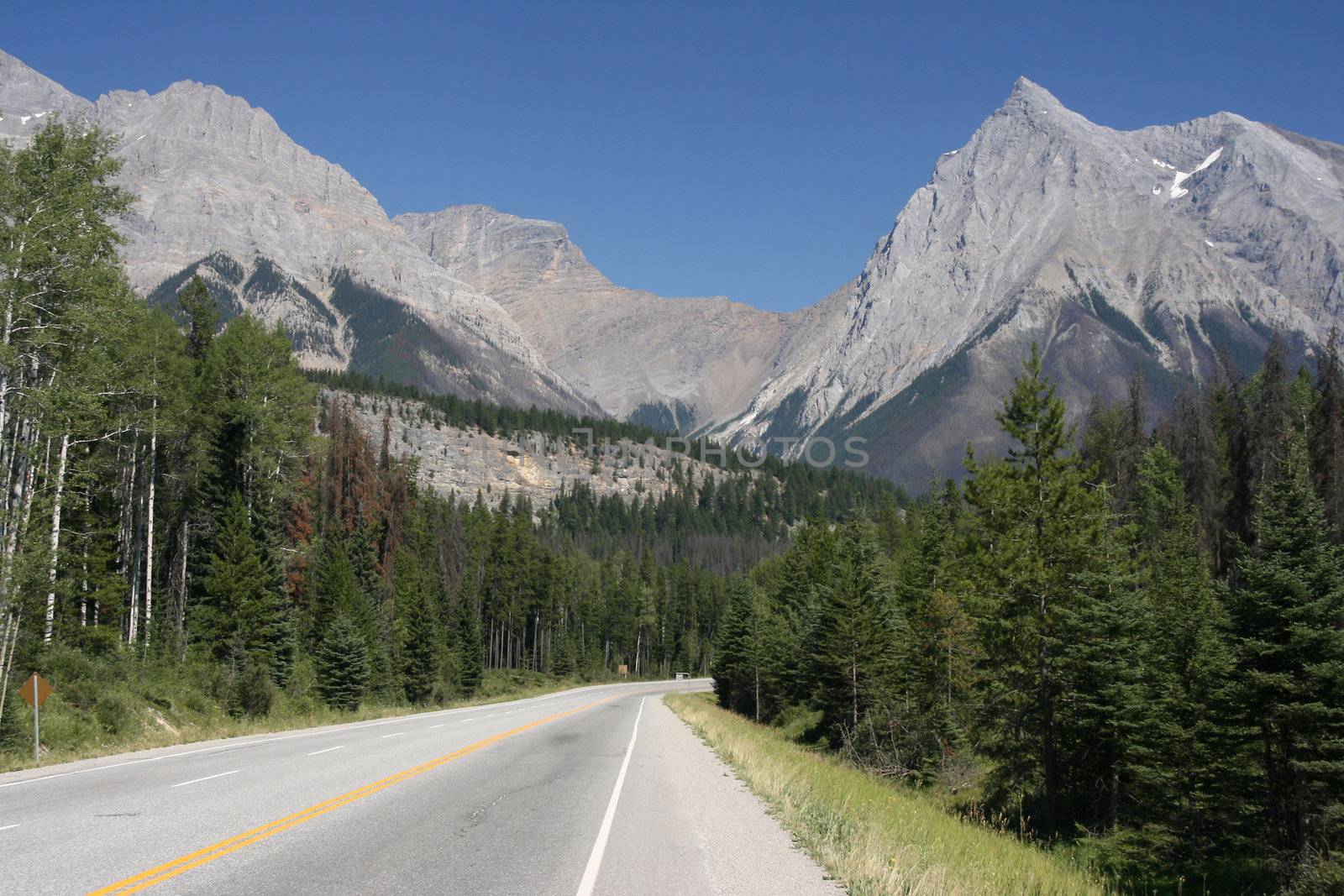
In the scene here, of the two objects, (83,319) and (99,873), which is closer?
(99,873)

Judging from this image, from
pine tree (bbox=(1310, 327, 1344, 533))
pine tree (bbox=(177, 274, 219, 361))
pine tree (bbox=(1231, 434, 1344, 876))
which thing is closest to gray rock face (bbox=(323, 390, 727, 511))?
pine tree (bbox=(177, 274, 219, 361))

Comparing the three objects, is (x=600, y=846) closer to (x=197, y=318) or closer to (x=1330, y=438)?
(x=197, y=318)

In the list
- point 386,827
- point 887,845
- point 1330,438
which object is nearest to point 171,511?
point 386,827

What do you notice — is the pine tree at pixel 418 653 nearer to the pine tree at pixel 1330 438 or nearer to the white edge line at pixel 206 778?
the white edge line at pixel 206 778

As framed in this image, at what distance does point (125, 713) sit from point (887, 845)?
21287 millimetres

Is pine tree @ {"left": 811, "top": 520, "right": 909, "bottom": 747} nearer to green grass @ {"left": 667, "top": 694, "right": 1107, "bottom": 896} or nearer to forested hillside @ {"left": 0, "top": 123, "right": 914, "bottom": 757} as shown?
forested hillside @ {"left": 0, "top": 123, "right": 914, "bottom": 757}

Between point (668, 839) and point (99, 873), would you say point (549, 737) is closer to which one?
→ point (668, 839)

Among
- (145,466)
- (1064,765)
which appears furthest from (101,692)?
(1064,765)

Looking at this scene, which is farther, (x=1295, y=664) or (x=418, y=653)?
(x=418, y=653)

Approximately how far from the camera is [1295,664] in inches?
798

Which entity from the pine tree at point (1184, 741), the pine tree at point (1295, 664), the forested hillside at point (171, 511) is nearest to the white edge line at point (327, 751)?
the forested hillside at point (171, 511)

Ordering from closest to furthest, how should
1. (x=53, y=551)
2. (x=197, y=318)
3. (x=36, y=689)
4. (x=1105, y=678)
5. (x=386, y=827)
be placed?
1. (x=386, y=827)
2. (x=36, y=689)
3. (x=53, y=551)
4. (x=1105, y=678)
5. (x=197, y=318)

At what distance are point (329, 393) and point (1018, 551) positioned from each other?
6164 inches

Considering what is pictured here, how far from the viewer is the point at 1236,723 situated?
69.7ft
